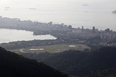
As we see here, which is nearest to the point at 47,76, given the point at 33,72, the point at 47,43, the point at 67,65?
the point at 33,72

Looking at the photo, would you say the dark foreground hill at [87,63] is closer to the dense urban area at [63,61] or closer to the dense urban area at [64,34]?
the dense urban area at [63,61]

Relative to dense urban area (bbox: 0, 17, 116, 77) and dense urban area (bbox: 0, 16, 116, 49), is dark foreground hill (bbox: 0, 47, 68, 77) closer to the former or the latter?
dense urban area (bbox: 0, 17, 116, 77)

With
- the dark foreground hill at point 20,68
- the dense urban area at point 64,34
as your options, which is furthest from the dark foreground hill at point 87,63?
the dense urban area at point 64,34

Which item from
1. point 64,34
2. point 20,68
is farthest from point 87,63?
point 64,34

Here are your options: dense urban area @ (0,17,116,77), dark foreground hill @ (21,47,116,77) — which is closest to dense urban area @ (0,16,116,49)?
dense urban area @ (0,17,116,77)

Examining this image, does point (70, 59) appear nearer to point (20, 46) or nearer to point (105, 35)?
point (20, 46)
